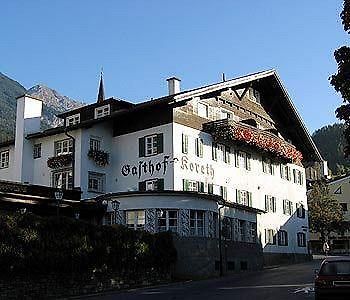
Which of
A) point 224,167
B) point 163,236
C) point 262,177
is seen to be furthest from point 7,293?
point 262,177

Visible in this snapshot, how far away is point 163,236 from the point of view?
31562 mm

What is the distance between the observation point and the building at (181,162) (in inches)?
1345

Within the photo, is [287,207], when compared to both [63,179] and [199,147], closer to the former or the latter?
[199,147]

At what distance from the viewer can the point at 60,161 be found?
4181 centimetres

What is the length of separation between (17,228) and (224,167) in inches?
962

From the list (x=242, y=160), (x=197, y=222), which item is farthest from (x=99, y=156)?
(x=242, y=160)

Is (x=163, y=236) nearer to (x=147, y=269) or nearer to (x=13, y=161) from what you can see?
(x=147, y=269)

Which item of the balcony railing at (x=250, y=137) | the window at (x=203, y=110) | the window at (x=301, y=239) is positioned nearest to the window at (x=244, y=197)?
the balcony railing at (x=250, y=137)

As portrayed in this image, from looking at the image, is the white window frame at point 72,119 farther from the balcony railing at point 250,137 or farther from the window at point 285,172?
the window at point 285,172

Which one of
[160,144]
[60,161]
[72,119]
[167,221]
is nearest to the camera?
[167,221]

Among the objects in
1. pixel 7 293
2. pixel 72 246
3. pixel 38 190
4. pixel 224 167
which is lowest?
pixel 7 293

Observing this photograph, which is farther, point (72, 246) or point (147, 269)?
point (147, 269)

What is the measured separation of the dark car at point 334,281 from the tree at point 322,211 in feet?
193

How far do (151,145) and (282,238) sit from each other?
1857cm
